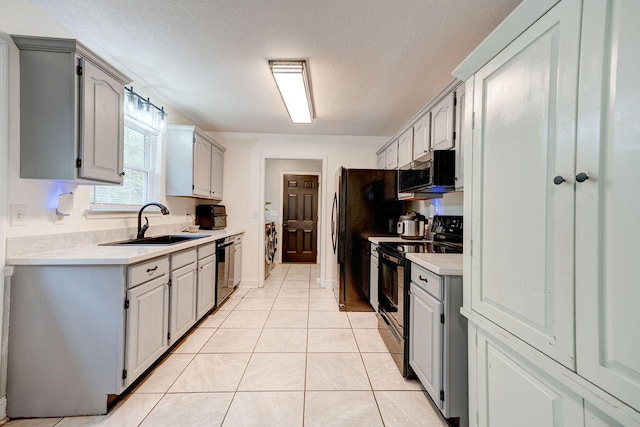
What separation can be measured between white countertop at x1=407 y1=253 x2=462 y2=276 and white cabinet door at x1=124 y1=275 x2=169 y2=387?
1.73 meters

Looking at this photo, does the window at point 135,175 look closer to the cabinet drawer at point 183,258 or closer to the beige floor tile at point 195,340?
the cabinet drawer at point 183,258

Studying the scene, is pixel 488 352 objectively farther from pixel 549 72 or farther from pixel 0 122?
pixel 0 122

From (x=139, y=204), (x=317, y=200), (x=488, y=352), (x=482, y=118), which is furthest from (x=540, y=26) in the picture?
(x=317, y=200)

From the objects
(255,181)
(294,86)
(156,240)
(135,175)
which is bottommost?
(156,240)

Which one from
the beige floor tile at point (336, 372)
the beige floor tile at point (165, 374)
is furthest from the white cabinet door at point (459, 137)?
the beige floor tile at point (165, 374)

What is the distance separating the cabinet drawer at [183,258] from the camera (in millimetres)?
2021

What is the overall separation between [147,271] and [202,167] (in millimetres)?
1814

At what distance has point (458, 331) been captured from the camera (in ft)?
4.50

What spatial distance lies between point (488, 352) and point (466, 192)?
67 cm

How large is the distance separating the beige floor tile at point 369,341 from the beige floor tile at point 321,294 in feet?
3.30

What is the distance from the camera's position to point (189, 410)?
4.90 ft

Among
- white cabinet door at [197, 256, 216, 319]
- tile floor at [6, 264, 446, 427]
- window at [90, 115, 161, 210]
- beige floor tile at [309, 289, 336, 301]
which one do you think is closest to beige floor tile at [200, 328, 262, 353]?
tile floor at [6, 264, 446, 427]

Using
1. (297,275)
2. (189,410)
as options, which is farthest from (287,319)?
(297,275)

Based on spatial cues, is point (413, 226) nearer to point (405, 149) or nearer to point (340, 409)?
point (405, 149)
